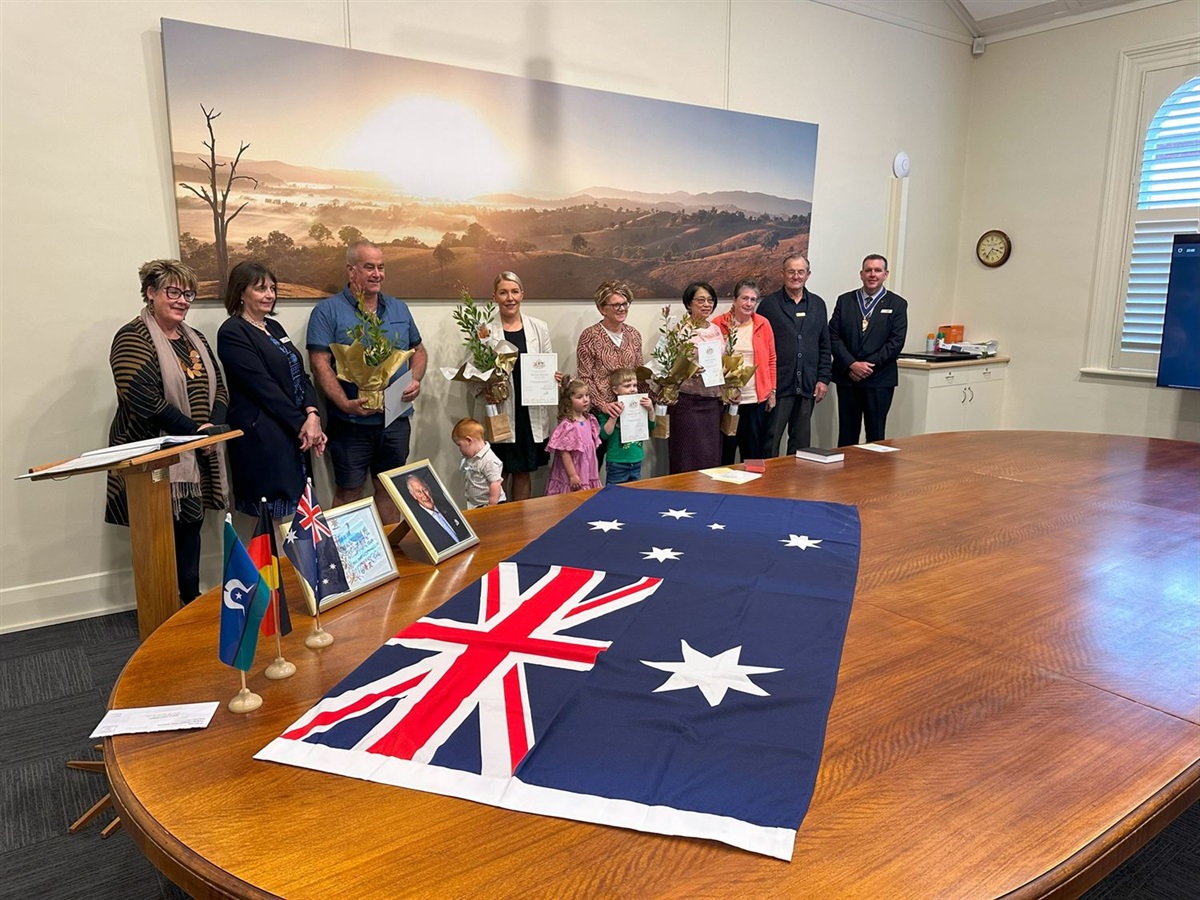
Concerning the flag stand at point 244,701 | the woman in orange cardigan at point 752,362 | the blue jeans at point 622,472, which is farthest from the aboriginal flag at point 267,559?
the woman in orange cardigan at point 752,362

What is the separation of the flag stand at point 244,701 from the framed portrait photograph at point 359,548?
0.35m

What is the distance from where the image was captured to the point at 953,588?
1.91m

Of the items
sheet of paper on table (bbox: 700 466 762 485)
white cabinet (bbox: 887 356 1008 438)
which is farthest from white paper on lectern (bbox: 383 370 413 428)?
white cabinet (bbox: 887 356 1008 438)

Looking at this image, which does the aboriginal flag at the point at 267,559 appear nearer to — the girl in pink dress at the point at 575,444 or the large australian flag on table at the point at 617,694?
the large australian flag on table at the point at 617,694

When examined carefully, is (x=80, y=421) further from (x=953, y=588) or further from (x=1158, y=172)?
(x=1158, y=172)

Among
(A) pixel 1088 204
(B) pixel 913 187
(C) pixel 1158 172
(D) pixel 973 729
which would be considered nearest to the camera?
(D) pixel 973 729

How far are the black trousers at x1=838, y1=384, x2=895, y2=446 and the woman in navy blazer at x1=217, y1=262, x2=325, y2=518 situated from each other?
367 cm

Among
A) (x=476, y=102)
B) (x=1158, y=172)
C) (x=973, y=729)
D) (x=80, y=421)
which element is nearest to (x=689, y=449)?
(x=476, y=102)

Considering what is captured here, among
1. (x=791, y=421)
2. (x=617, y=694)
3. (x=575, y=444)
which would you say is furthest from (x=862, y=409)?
(x=617, y=694)

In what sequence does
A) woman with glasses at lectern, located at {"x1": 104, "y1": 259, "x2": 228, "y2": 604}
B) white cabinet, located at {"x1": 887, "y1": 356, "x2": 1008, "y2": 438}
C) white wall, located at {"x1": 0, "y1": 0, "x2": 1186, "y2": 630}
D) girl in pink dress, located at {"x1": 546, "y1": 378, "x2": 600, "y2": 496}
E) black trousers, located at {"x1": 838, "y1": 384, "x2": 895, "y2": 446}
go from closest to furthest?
woman with glasses at lectern, located at {"x1": 104, "y1": 259, "x2": 228, "y2": 604}
white wall, located at {"x1": 0, "y1": 0, "x2": 1186, "y2": 630}
girl in pink dress, located at {"x1": 546, "y1": 378, "x2": 600, "y2": 496}
black trousers, located at {"x1": 838, "y1": 384, "x2": 895, "y2": 446}
white cabinet, located at {"x1": 887, "y1": 356, "x2": 1008, "y2": 438}

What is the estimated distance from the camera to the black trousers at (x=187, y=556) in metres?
3.32

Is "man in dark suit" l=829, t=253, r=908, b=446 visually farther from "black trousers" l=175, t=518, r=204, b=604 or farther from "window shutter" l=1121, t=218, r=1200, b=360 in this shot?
"black trousers" l=175, t=518, r=204, b=604

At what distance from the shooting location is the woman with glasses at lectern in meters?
3.07

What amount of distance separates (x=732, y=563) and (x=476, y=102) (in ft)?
10.9
